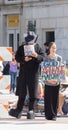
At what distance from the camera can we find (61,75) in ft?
39.4

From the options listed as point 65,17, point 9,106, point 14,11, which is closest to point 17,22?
point 14,11

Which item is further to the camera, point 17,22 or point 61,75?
point 17,22

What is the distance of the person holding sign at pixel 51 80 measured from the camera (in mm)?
11945

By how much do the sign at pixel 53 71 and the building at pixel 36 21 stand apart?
2209 cm

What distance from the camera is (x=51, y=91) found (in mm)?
11938

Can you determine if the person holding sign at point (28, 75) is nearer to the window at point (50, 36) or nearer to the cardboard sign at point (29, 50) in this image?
the cardboard sign at point (29, 50)

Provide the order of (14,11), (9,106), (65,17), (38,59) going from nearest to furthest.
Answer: (38,59) → (9,106) → (65,17) → (14,11)

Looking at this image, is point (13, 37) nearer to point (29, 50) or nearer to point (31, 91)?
point (31, 91)

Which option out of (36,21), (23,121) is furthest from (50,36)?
(23,121)

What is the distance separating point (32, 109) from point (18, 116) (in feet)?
1.11

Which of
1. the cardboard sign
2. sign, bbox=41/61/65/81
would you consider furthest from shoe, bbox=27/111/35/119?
the cardboard sign

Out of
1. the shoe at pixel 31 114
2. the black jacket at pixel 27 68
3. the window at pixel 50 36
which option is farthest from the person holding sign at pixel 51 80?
the window at pixel 50 36

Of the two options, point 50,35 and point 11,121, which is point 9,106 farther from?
point 50,35

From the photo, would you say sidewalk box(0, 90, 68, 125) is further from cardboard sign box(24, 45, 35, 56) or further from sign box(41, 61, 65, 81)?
cardboard sign box(24, 45, 35, 56)
